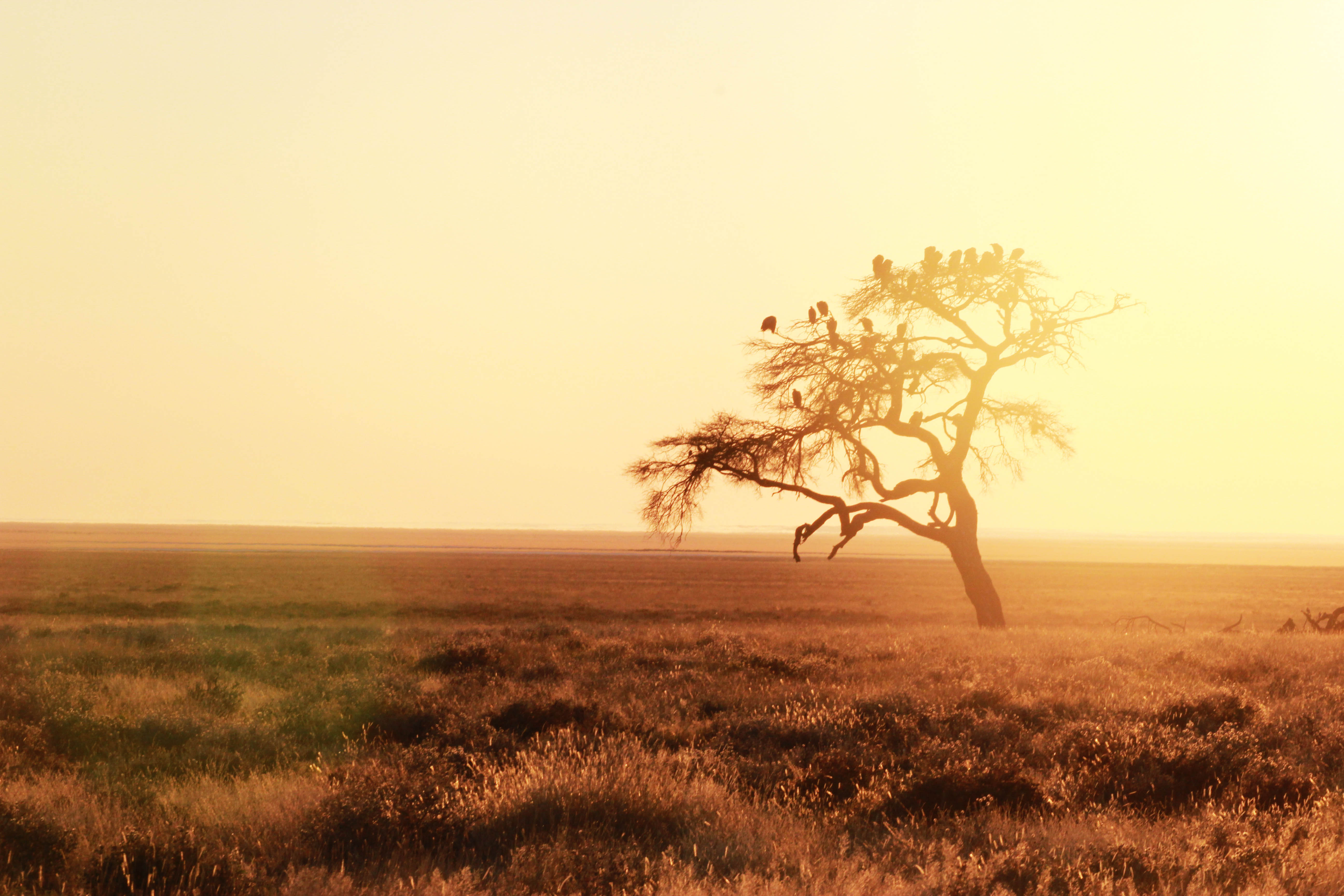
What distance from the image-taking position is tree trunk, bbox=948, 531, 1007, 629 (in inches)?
822

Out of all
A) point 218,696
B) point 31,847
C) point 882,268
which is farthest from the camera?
point 882,268

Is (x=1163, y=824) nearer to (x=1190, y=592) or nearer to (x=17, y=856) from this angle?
(x=17, y=856)

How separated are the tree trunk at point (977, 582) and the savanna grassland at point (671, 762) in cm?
135

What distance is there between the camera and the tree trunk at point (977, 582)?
68.5 feet

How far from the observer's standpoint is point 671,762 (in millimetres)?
7547

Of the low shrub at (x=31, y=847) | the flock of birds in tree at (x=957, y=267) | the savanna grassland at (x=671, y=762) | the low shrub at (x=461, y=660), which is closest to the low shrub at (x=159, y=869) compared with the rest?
the savanna grassland at (x=671, y=762)

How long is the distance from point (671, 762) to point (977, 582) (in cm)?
1517

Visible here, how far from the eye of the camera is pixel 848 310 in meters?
21.5

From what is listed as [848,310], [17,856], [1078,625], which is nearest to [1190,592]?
[1078,625]

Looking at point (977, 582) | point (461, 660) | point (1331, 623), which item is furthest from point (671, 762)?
point (1331, 623)

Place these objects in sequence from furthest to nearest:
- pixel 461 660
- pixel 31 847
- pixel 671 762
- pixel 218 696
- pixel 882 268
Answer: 1. pixel 882 268
2. pixel 461 660
3. pixel 218 696
4. pixel 671 762
5. pixel 31 847

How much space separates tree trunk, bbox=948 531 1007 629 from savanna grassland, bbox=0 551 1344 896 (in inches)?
53.2

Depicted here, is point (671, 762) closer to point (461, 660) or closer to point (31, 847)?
point (31, 847)

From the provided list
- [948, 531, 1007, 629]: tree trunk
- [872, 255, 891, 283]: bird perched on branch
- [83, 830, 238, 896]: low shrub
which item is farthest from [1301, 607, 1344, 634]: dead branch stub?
[83, 830, 238, 896]: low shrub
